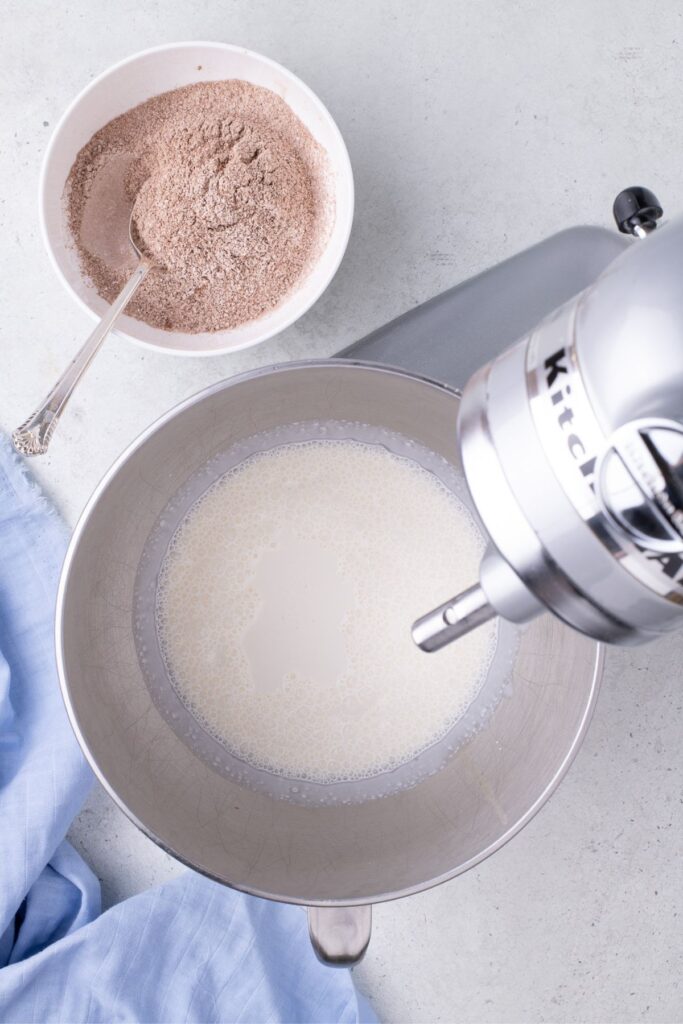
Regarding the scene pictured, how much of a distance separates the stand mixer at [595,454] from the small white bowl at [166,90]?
0.30m

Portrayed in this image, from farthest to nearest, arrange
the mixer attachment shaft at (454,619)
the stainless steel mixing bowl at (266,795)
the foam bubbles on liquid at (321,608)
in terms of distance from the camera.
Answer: the foam bubbles on liquid at (321,608)
the stainless steel mixing bowl at (266,795)
the mixer attachment shaft at (454,619)

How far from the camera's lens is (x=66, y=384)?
2.23 ft

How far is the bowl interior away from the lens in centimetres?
62

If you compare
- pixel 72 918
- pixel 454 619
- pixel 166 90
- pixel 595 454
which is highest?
pixel 166 90

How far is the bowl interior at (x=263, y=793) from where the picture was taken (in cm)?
62

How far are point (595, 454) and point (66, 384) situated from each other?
44 centimetres

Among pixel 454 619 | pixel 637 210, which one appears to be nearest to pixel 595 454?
pixel 454 619

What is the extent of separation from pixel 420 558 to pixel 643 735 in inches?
9.9

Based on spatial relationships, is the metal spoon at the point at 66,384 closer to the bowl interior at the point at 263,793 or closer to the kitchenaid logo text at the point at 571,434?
the bowl interior at the point at 263,793

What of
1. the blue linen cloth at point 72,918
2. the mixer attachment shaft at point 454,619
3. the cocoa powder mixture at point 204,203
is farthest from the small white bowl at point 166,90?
the mixer attachment shaft at point 454,619

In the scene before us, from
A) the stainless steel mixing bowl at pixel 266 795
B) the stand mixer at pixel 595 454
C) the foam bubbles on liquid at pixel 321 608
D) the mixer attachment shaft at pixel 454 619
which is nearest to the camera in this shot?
the stand mixer at pixel 595 454

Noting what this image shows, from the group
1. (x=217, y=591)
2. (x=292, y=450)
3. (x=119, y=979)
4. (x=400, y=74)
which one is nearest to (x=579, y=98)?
(x=400, y=74)

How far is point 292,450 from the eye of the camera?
740mm

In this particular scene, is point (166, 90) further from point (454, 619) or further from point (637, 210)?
point (454, 619)
